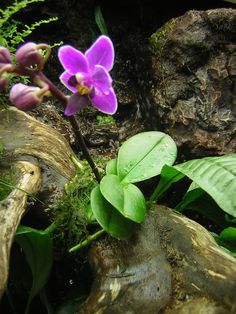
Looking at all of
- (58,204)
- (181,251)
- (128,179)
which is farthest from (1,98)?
(181,251)

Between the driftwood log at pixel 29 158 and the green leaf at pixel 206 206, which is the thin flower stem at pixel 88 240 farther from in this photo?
the green leaf at pixel 206 206

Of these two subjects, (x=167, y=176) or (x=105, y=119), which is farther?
(x=105, y=119)

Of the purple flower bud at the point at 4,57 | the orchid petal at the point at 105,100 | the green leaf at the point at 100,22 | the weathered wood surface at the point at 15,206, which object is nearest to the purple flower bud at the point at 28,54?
the purple flower bud at the point at 4,57

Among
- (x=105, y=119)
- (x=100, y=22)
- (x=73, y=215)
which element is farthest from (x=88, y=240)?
(x=100, y=22)

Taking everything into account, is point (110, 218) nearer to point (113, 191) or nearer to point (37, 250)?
point (113, 191)

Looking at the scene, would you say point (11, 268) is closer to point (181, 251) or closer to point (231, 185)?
point (181, 251)
